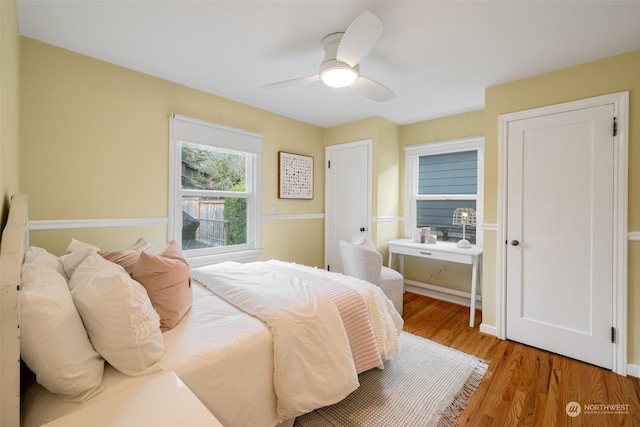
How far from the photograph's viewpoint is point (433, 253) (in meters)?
3.12

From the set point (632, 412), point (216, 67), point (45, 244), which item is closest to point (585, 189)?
point (632, 412)

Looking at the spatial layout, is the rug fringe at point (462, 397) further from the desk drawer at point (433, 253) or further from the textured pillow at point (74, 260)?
the textured pillow at point (74, 260)

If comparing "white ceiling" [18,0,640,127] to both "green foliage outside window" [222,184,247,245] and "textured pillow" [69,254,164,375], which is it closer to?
"green foliage outside window" [222,184,247,245]

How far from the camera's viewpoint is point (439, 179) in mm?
3621

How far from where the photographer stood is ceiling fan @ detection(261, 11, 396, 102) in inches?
57.3

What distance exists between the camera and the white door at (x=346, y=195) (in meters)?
3.57

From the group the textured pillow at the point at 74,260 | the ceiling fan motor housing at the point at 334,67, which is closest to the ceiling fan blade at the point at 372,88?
the ceiling fan motor housing at the point at 334,67

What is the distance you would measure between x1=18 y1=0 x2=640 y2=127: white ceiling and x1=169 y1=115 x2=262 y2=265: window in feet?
1.71

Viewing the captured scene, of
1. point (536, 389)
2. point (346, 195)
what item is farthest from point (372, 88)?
point (536, 389)

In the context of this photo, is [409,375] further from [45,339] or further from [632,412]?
[45,339]

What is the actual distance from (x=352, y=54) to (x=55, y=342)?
74.7 inches

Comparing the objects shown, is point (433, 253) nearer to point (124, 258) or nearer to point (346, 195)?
point (346, 195)

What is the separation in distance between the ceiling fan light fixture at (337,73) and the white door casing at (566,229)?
62.2 inches

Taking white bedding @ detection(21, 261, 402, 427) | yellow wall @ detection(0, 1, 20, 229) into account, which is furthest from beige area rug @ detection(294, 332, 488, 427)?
yellow wall @ detection(0, 1, 20, 229)
